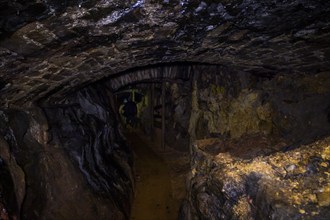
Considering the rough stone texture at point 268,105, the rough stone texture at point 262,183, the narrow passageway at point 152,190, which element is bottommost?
the narrow passageway at point 152,190

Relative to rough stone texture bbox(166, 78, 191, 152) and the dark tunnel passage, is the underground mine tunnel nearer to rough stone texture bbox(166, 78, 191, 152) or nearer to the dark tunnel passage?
the dark tunnel passage

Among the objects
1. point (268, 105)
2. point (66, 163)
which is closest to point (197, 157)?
point (268, 105)

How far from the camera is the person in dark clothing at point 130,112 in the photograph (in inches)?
372

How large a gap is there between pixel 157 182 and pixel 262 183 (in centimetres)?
376

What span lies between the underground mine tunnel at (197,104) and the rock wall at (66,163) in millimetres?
19

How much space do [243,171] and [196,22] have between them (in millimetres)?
1568

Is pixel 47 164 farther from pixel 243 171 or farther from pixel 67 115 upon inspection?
pixel 243 171

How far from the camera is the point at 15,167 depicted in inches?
114

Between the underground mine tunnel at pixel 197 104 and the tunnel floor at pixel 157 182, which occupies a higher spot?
the underground mine tunnel at pixel 197 104

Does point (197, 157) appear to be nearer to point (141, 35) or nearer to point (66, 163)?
point (66, 163)

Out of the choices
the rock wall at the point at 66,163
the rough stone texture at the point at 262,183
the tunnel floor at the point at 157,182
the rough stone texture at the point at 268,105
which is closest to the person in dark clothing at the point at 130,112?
the tunnel floor at the point at 157,182

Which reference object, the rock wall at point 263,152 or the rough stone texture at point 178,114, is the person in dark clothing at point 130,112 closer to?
the rough stone texture at point 178,114

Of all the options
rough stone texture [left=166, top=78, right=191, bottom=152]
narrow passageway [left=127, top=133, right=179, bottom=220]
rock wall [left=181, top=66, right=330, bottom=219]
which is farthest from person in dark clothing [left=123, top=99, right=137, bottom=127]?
rock wall [left=181, top=66, right=330, bottom=219]

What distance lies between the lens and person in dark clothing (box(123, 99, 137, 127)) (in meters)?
9.45
